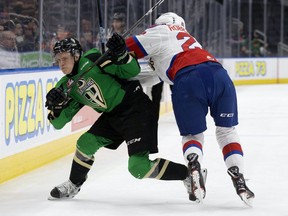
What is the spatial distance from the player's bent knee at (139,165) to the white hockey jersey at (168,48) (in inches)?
17.3

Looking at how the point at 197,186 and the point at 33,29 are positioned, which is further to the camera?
the point at 33,29

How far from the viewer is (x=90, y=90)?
13.9ft

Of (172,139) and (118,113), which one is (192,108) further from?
(172,139)

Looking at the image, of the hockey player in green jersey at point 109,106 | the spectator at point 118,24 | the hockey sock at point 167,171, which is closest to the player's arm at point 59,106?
the hockey player in green jersey at point 109,106

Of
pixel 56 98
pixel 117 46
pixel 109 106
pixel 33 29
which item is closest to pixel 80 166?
pixel 109 106

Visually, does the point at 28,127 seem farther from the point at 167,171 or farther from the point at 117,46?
the point at 117,46

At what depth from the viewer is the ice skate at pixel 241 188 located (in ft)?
→ 13.5

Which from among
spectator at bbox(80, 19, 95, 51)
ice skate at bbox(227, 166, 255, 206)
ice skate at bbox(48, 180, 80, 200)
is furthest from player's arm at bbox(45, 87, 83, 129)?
spectator at bbox(80, 19, 95, 51)

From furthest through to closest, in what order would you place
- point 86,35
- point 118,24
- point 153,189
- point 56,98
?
1. point 118,24
2. point 86,35
3. point 153,189
4. point 56,98

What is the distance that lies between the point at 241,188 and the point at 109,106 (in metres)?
0.84

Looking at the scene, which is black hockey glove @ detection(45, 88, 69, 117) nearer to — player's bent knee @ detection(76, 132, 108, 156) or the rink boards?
player's bent knee @ detection(76, 132, 108, 156)

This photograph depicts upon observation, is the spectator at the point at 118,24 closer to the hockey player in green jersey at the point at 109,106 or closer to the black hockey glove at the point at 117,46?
the hockey player in green jersey at the point at 109,106

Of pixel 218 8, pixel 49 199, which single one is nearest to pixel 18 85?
pixel 49 199

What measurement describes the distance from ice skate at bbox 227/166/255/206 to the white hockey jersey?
0.59 meters
